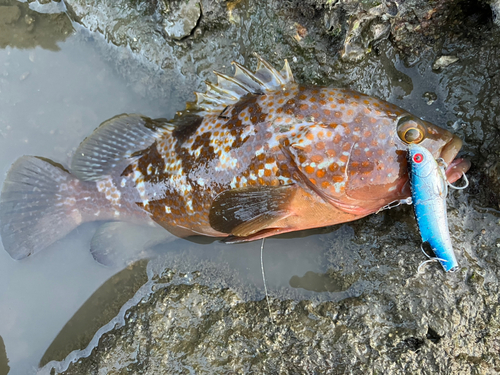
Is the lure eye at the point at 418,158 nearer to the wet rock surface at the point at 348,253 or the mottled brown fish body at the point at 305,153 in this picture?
the mottled brown fish body at the point at 305,153

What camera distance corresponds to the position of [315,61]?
2.68 metres

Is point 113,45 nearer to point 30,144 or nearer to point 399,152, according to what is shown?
point 30,144

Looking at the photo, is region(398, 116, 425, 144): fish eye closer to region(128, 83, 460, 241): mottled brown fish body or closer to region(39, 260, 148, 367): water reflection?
region(128, 83, 460, 241): mottled brown fish body

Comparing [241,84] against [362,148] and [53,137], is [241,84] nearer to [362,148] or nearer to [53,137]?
[362,148]

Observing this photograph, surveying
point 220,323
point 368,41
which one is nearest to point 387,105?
point 368,41

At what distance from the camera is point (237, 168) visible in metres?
2.27

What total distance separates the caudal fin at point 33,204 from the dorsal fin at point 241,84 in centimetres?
155

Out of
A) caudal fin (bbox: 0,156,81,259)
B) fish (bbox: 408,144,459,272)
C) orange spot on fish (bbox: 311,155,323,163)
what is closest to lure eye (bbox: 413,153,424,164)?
fish (bbox: 408,144,459,272)

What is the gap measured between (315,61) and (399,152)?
1174 millimetres

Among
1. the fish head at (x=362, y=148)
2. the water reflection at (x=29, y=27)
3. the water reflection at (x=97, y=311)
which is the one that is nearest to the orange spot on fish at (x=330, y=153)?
the fish head at (x=362, y=148)

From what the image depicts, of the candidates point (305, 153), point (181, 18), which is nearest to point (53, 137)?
point (181, 18)

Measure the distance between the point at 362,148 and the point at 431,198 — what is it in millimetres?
531

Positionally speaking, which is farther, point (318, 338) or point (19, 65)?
point (19, 65)

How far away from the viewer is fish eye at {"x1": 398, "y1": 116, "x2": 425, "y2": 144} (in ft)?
6.37
